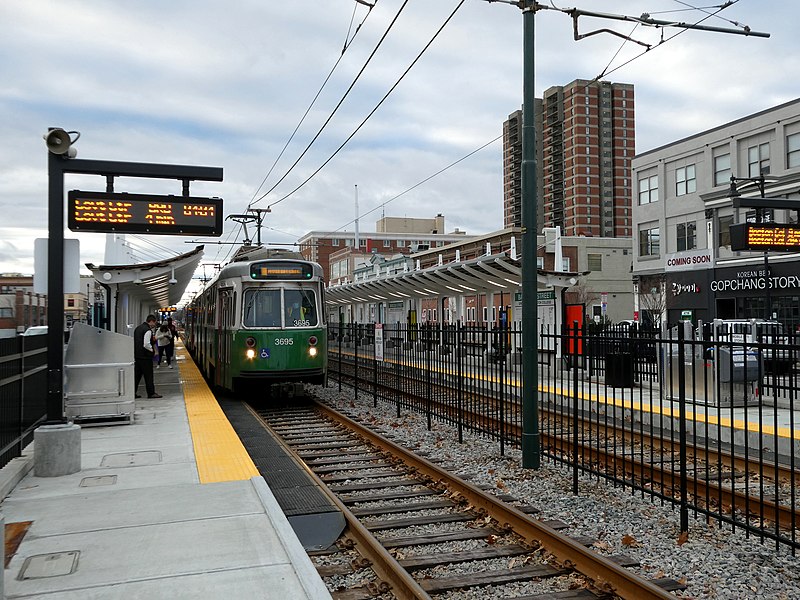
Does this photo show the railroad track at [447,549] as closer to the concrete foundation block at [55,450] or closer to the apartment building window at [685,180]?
the concrete foundation block at [55,450]

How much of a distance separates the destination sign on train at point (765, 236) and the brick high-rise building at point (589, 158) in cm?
9346

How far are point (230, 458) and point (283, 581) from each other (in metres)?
4.52

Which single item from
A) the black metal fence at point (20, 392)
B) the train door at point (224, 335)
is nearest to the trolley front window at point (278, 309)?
the train door at point (224, 335)

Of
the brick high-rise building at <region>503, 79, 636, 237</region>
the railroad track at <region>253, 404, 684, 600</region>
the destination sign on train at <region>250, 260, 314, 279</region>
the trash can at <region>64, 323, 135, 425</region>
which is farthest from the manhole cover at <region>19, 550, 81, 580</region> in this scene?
the brick high-rise building at <region>503, 79, 636, 237</region>

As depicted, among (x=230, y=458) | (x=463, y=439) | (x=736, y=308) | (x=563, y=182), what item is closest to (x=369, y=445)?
(x=463, y=439)

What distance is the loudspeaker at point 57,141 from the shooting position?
8281 mm

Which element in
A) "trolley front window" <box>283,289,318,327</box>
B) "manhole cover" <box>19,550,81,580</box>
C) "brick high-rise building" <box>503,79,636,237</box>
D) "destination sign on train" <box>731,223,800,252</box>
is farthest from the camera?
A: "brick high-rise building" <box>503,79,636,237</box>

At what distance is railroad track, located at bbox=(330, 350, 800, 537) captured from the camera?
22.2ft

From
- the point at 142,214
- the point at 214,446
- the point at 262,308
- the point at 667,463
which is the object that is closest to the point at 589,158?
the point at 262,308

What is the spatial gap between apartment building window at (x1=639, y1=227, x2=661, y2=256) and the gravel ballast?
37.5 meters

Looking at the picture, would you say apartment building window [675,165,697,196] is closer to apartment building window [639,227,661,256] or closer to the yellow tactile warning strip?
apartment building window [639,227,661,256]

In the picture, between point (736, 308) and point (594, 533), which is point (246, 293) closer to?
point (594, 533)

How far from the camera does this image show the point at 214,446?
10109 mm

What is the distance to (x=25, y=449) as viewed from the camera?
9602 millimetres
